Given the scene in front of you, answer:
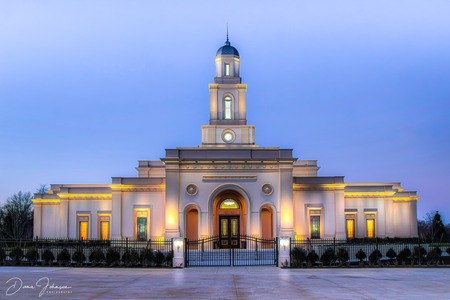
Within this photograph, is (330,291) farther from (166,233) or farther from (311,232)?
(311,232)

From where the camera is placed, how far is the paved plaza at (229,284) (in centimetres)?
1736

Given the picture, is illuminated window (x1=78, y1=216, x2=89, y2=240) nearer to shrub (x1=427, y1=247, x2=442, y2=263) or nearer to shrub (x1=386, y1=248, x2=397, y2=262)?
shrub (x1=386, y1=248, x2=397, y2=262)

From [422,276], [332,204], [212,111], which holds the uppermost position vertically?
[212,111]

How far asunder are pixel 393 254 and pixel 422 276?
27.5 feet

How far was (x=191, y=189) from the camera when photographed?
44.3 m

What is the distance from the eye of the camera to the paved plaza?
57.0 feet

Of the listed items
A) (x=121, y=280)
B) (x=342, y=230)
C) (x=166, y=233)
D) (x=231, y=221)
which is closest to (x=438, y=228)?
(x=342, y=230)

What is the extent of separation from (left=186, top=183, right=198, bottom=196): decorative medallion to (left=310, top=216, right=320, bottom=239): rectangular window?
968 centimetres

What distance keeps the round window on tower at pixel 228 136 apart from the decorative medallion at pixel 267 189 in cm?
593

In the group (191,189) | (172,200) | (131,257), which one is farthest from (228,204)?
(131,257)

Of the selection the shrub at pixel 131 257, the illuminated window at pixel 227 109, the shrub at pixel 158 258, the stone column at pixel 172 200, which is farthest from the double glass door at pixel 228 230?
the shrub at pixel 131 257

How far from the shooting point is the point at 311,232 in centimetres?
4706

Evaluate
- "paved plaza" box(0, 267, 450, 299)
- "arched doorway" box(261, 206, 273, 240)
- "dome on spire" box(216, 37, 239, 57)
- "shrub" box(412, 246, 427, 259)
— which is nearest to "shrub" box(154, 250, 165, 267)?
"paved plaza" box(0, 267, 450, 299)

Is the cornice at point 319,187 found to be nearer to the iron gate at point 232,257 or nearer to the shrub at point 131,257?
the iron gate at point 232,257
